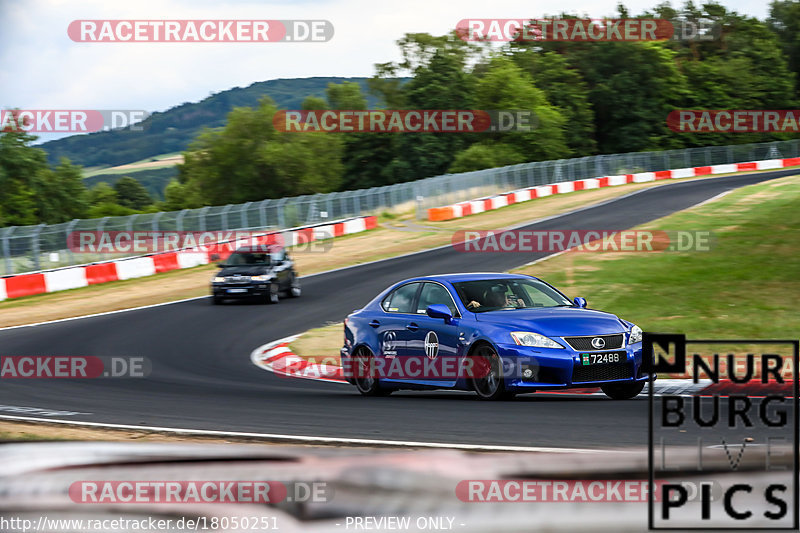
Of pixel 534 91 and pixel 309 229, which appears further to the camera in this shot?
pixel 534 91

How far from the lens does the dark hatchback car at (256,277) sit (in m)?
24.6

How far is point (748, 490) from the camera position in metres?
4.31

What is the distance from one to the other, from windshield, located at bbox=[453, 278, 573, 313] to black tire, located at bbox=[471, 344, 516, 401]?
63cm

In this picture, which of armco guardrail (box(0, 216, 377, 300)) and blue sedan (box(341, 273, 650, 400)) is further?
armco guardrail (box(0, 216, 377, 300))

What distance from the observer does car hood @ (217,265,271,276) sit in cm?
2488

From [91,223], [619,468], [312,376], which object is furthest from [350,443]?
[91,223]

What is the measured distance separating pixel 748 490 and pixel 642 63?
8849 cm

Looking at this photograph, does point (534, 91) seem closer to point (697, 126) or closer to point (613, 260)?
point (697, 126)
